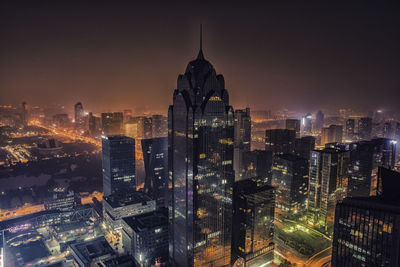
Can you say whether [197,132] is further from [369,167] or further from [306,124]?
[306,124]

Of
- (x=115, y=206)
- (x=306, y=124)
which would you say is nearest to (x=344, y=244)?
(x=115, y=206)

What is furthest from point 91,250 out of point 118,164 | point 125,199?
point 118,164

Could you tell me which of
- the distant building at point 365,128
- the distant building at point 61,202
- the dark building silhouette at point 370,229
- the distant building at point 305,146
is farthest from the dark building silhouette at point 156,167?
the distant building at point 365,128

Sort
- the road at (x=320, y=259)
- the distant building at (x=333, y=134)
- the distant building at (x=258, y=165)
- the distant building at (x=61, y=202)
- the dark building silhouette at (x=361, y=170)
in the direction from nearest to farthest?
the road at (x=320, y=259) < the dark building silhouette at (x=361, y=170) < the distant building at (x=61, y=202) < the distant building at (x=258, y=165) < the distant building at (x=333, y=134)

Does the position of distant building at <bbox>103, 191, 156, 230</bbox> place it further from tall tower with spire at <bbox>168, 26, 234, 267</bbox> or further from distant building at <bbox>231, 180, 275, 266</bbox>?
distant building at <bbox>231, 180, 275, 266</bbox>

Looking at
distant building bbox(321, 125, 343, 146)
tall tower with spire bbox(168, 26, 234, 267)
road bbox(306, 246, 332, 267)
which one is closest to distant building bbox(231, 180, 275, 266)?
tall tower with spire bbox(168, 26, 234, 267)

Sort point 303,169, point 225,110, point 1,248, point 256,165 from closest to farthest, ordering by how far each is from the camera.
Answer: point 225,110
point 1,248
point 303,169
point 256,165

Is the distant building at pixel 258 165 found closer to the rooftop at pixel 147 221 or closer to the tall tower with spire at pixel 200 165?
the rooftop at pixel 147 221
